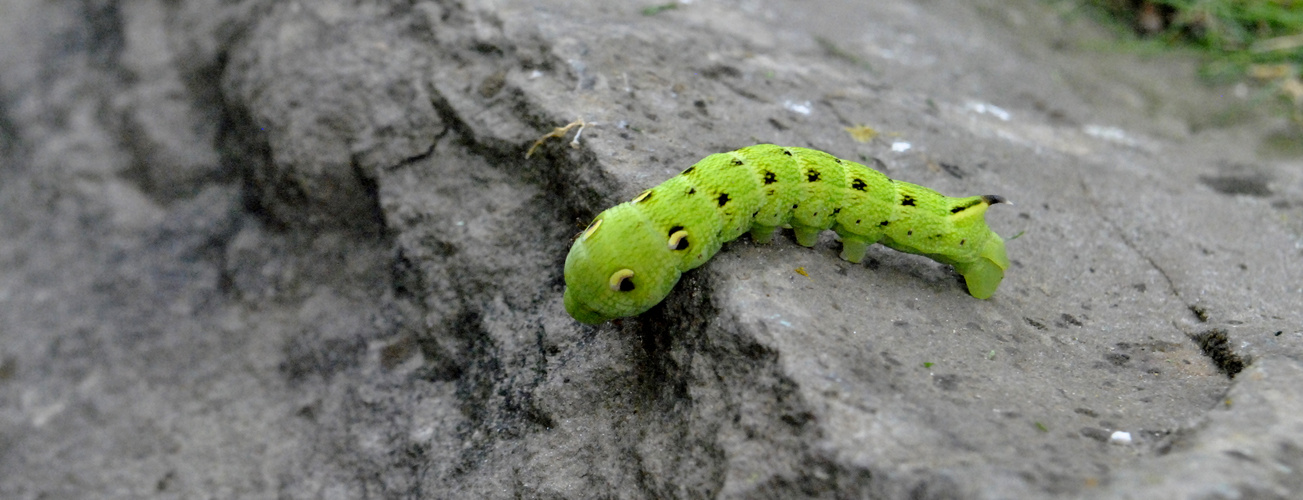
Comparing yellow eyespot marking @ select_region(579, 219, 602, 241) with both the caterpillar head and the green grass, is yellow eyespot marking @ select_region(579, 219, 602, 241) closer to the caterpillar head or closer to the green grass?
the caterpillar head

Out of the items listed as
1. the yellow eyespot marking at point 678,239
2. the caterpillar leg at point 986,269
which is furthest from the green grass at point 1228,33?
the yellow eyespot marking at point 678,239

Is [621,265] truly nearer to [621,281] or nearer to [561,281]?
[621,281]

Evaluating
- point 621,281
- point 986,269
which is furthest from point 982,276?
point 621,281

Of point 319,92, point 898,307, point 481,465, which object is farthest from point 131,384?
point 898,307

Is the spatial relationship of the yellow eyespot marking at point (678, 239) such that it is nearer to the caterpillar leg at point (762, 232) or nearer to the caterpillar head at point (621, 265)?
the caterpillar head at point (621, 265)

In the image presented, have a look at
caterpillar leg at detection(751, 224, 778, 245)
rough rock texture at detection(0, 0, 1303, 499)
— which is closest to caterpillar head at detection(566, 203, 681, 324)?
rough rock texture at detection(0, 0, 1303, 499)

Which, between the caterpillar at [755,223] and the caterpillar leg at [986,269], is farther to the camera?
the caterpillar leg at [986,269]

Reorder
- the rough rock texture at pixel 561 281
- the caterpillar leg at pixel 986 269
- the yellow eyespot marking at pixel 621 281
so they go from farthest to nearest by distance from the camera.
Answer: the caterpillar leg at pixel 986 269
the yellow eyespot marking at pixel 621 281
the rough rock texture at pixel 561 281
